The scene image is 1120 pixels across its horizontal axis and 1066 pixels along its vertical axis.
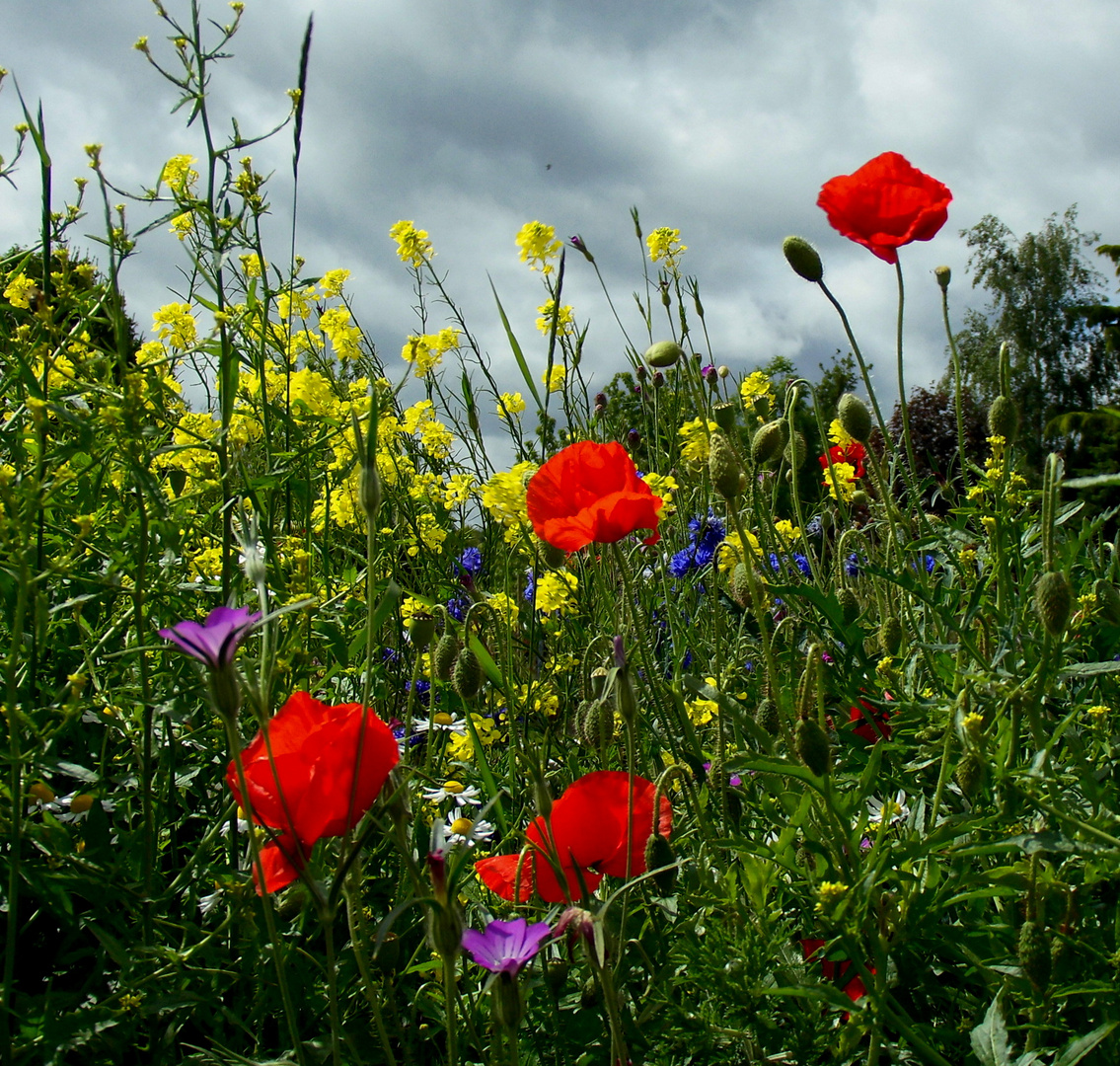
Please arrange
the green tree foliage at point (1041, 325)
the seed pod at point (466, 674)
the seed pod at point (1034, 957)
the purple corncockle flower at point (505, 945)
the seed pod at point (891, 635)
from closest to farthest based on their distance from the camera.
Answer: the purple corncockle flower at point (505, 945), the seed pod at point (1034, 957), the seed pod at point (466, 674), the seed pod at point (891, 635), the green tree foliage at point (1041, 325)

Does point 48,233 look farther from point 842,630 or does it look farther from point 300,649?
point 842,630

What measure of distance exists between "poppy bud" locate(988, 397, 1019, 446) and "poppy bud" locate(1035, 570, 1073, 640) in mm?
700

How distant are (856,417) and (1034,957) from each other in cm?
97

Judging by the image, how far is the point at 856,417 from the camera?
1637 millimetres

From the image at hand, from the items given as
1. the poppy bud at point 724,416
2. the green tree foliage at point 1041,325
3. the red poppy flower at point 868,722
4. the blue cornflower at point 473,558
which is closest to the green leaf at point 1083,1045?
the red poppy flower at point 868,722

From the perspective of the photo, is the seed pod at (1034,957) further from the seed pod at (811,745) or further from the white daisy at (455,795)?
the white daisy at (455,795)

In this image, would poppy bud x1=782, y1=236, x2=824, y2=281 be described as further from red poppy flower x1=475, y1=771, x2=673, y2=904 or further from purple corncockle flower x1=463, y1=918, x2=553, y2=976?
purple corncockle flower x1=463, y1=918, x2=553, y2=976

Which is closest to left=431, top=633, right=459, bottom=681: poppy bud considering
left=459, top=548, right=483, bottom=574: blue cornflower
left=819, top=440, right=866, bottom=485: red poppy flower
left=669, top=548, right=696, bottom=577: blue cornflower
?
left=669, top=548, right=696, bottom=577: blue cornflower

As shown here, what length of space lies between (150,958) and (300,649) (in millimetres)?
445

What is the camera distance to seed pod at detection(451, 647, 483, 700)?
137 cm

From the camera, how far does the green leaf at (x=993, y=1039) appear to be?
82 centimetres

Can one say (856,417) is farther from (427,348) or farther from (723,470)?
(427,348)

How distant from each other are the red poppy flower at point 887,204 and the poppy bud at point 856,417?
0.25 metres

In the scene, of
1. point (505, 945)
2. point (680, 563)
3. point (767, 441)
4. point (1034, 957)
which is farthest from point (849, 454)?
point (505, 945)
